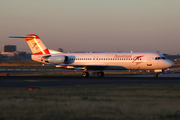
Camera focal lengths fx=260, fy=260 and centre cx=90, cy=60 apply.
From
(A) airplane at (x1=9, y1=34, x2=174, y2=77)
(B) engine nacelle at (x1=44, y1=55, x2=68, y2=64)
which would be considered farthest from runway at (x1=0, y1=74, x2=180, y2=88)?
(B) engine nacelle at (x1=44, y1=55, x2=68, y2=64)

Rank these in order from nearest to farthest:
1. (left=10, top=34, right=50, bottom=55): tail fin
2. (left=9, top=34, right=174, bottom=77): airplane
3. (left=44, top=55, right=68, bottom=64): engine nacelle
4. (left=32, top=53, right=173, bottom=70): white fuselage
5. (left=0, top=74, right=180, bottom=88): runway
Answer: (left=0, top=74, right=180, bottom=88): runway < (left=32, top=53, right=173, bottom=70): white fuselage < (left=9, top=34, right=174, bottom=77): airplane < (left=44, top=55, right=68, bottom=64): engine nacelle < (left=10, top=34, right=50, bottom=55): tail fin

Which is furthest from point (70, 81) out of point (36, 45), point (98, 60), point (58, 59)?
point (36, 45)

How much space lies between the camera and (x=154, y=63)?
115ft

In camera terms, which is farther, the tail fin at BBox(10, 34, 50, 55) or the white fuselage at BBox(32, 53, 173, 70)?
the tail fin at BBox(10, 34, 50, 55)

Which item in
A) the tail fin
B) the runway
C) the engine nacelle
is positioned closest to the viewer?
the runway

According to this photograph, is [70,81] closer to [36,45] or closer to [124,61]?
[124,61]

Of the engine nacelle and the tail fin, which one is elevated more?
the tail fin

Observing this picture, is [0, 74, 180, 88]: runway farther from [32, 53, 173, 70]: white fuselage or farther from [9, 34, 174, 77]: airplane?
[9, 34, 174, 77]: airplane

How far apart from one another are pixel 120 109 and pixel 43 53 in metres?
31.9

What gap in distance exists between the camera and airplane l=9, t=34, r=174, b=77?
3519 cm

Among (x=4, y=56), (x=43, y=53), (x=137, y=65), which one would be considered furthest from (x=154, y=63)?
(x=4, y=56)

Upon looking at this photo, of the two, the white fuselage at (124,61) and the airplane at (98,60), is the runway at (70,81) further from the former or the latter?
the airplane at (98,60)

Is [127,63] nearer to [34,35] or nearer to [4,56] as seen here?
[34,35]

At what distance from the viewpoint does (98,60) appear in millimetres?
37781
